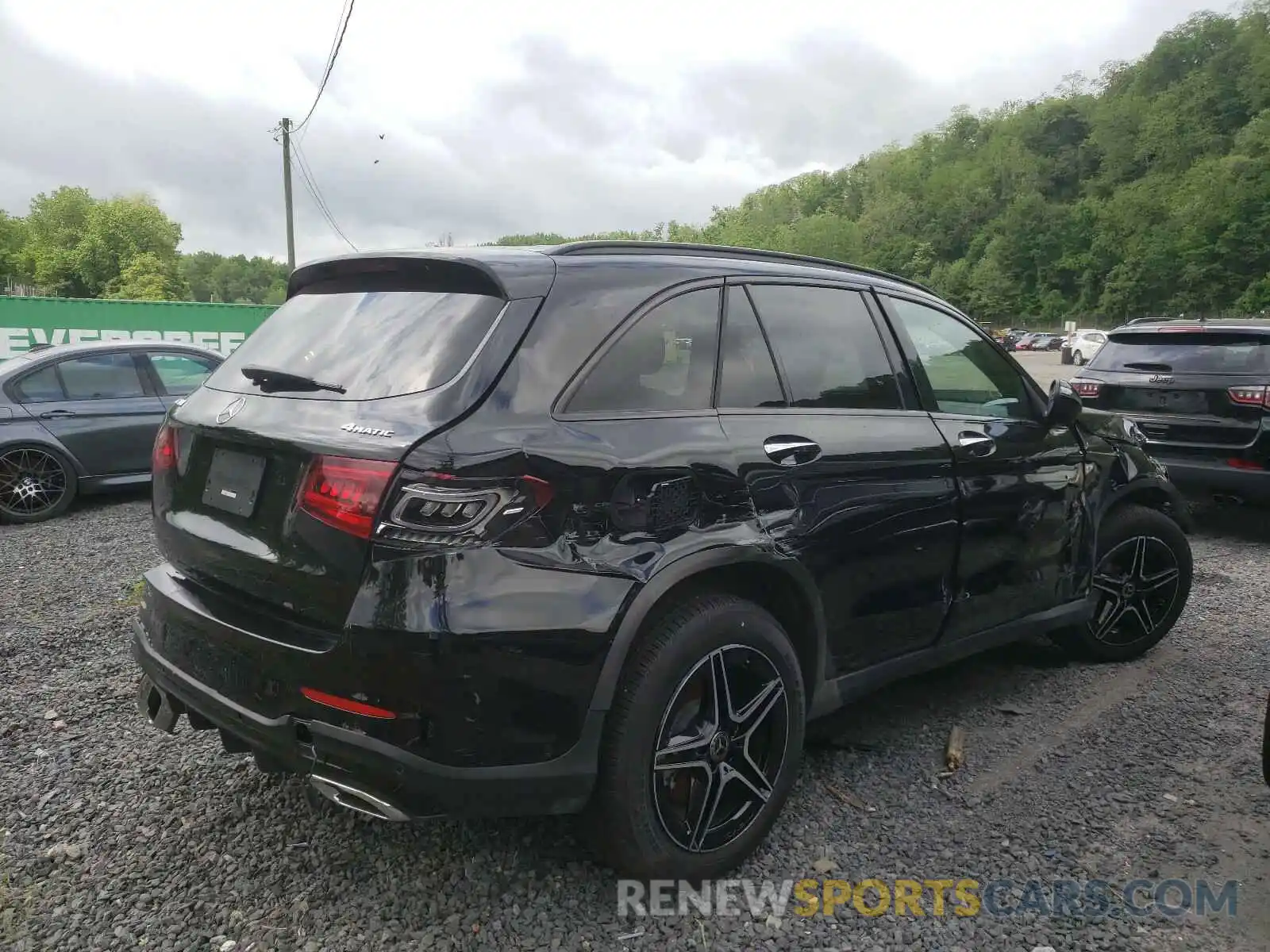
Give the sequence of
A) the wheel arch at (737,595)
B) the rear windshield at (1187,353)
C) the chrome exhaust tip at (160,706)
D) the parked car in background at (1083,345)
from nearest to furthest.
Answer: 1. the wheel arch at (737,595)
2. the chrome exhaust tip at (160,706)
3. the rear windshield at (1187,353)
4. the parked car in background at (1083,345)

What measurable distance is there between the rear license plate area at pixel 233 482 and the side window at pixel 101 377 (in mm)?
6254

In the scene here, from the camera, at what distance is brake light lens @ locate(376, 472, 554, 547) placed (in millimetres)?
1995

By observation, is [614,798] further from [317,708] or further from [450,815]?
[317,708]

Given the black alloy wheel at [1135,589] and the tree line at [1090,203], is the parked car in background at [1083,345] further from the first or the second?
the black alloy wheel at [1135,589]

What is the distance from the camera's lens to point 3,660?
4.05 m

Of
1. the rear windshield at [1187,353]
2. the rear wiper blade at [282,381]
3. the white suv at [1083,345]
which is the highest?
the white suv at [1083,345]

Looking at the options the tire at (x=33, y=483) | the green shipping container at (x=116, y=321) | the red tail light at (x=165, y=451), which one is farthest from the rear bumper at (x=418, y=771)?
the green shipping container at (x=116, y=321)

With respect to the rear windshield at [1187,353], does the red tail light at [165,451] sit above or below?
below

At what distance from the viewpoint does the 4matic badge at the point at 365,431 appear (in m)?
2.05

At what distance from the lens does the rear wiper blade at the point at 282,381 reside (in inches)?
92.0

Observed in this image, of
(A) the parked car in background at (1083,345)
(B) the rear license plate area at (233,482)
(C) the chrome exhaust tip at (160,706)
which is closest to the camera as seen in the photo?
(B) the rear license plate area at (233,482)

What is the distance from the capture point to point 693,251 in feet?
9.27

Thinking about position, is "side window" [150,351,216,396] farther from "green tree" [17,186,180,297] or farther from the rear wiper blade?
"green tree" [17,186,180,297]

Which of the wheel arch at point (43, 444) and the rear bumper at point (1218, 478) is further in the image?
the wheel arch at point (43, 444)
